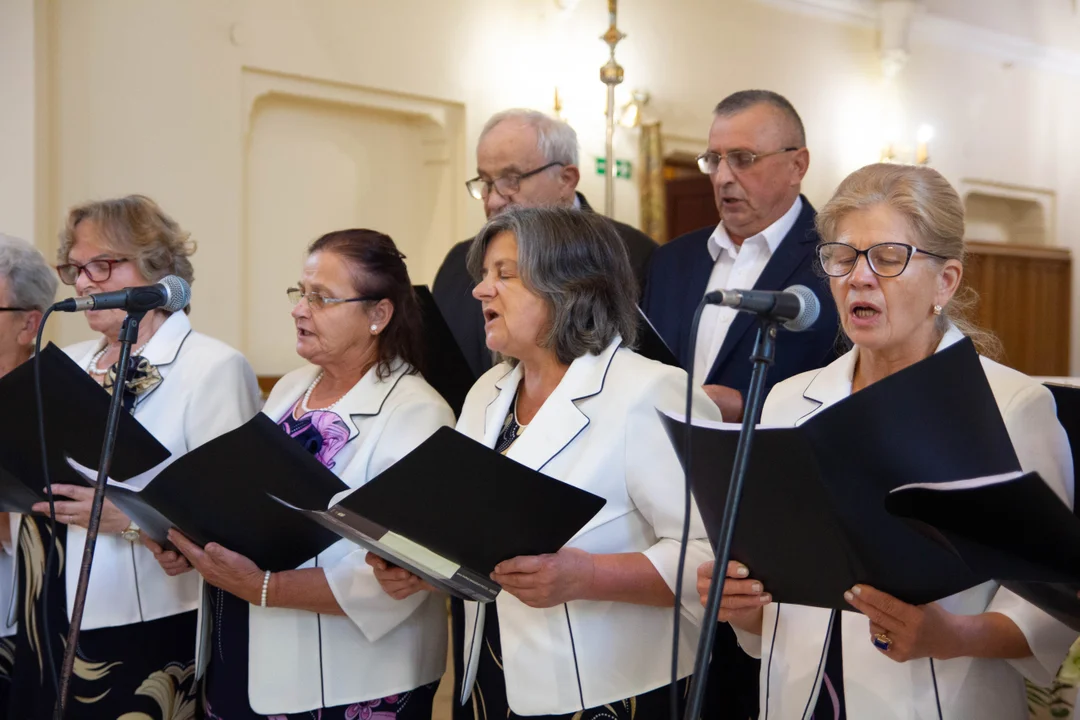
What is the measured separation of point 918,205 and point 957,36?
9863 millimetres

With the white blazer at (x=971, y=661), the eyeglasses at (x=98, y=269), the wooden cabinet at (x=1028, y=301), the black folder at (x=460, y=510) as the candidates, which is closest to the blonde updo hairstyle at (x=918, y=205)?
the white blazer at (x=971, y=661)

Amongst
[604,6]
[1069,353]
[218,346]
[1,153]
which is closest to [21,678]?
[218,346]

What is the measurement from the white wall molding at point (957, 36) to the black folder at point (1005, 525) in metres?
8.39

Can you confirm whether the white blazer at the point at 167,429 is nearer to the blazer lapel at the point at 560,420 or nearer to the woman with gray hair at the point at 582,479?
the woman with gray hair at the point at 582,479

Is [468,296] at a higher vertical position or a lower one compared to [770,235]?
lower

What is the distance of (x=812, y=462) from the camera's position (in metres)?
1.44

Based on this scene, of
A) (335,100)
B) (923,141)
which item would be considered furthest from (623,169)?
(923,141)

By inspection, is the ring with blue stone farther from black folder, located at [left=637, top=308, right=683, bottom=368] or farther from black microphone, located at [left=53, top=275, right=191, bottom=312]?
black microphone, located at [left=53, top=275, right=191, bottom=312]

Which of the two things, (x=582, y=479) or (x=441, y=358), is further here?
(x=441, y=358)

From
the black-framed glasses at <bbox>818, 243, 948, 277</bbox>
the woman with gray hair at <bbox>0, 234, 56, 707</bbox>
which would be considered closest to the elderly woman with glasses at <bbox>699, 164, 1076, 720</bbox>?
the black-framed glasses at <bbox>818, 243, 948, 277</bbox>

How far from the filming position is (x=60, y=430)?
2.30 meters

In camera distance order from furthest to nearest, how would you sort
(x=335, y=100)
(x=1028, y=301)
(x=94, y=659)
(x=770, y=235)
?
(x=1028, y=301) → (x=335, y=100) → (x=770, y=235) → (x=94, y=659)

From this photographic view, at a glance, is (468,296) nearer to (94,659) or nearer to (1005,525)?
(94,659)

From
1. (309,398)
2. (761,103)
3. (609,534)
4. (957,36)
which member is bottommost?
(609,534)
